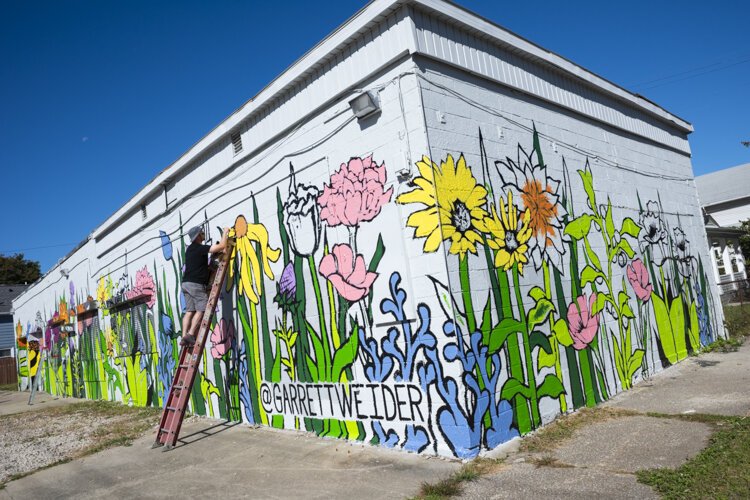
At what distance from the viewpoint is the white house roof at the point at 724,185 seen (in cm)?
3096

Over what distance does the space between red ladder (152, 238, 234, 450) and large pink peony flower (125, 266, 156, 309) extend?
9.75ft

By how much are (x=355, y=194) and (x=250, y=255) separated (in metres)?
2.44

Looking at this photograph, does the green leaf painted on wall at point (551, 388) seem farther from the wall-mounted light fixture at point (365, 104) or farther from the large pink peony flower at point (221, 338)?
the large pink peony flower at point (221, 338)

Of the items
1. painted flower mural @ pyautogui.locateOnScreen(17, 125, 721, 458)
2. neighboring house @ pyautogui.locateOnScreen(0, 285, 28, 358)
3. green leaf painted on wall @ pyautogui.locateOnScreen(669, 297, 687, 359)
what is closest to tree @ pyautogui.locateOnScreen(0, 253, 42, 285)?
neighboring house @ pyautogui.locateOnScreen(0, 285, 28, 358)

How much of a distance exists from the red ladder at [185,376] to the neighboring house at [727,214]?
19444mm

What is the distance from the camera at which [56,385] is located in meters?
17.9

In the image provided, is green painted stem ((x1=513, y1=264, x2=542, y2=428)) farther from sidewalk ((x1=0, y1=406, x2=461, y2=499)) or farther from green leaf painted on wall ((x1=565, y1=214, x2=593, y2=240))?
green leaf painted on wall ((x1=565, y1=214, x2=593, y2=240))

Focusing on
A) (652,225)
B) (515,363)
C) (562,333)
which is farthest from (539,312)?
(652,225)

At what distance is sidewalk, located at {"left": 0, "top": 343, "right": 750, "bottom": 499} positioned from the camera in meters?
4.26

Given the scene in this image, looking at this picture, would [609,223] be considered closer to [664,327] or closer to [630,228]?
[630,228]

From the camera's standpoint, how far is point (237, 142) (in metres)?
8.09

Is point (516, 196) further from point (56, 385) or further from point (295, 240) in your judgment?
point (56, 385)

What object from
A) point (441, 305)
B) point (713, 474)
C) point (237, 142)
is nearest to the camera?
point (713, 474)

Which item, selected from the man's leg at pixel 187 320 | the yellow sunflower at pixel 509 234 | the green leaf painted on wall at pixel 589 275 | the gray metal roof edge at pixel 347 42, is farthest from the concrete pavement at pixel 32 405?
the green leaf painted on wall at pixel 589 275
